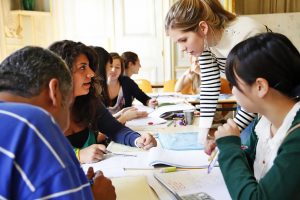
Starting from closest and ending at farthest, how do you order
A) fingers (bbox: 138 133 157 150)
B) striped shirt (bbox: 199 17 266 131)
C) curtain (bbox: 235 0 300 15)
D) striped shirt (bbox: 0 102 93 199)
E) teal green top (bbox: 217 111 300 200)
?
striped shirt (bbox: 0 102 93 199) → teal green top (bbox: 217 111 300 200) → striped shirt (bbox: 199 17 266 131) → fingers (bbox: 138 133 157 150) → curtain (bbox: 235 0 300 15)

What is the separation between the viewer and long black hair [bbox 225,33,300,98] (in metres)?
0.84

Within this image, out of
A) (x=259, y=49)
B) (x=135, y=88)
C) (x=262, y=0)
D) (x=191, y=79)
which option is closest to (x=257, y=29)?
(x=259, y=49)

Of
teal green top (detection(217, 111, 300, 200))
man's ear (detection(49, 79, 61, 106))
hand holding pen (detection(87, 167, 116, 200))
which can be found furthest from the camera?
hand holding pen (detection(87, 167, 116, 200))

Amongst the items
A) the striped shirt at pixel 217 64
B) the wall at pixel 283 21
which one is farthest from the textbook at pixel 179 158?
the wall at pixel 283 21

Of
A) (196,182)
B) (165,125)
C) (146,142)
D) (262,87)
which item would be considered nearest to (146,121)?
(165,125)

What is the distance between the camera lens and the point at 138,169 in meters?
1.26

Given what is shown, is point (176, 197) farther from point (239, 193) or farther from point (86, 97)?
point (86, 97)

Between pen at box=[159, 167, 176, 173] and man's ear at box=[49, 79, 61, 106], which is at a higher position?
man's ear at box=[49, 79, 61, 106]

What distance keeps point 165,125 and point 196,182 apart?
37.8 inches

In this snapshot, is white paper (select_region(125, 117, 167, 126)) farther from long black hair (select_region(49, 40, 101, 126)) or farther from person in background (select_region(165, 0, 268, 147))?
person in background (select_region(165, 0, 268, 147))

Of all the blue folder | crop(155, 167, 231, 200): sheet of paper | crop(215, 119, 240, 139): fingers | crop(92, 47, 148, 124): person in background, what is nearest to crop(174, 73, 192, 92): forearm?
crop(92, 47, 148, 124): person in background

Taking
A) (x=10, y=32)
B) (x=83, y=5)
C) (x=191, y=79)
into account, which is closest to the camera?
(x=191, y=79)

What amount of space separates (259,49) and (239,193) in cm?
36

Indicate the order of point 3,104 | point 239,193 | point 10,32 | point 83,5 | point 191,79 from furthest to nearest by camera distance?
point 83,5
point 10,32
point 191,79
point 239,193
point 3,104
